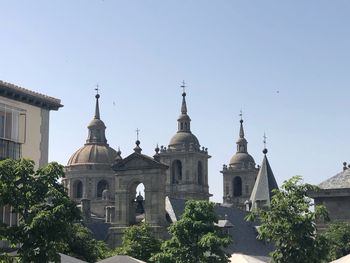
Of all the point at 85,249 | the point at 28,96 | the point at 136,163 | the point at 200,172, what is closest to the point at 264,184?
the point at 200,172

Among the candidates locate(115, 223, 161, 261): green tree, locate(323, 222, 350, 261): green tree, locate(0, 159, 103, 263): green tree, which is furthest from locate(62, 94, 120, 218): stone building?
locate(0, 159, 103, 263): green tree

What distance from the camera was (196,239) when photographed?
147ft

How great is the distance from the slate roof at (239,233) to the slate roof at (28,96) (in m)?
29.2

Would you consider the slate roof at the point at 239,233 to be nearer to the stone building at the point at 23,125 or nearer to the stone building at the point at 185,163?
the stone building at the point at 185,163

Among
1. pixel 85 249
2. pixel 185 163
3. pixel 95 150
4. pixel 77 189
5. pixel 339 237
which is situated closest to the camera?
pixel 339 237

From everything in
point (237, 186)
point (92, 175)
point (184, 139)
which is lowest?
point (237, 186)

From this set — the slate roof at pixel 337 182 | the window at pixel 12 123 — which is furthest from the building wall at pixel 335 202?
the window at pixel 12 123

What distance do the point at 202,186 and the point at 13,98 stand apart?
2747 inches

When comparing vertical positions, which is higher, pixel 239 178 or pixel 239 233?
pixel 239 178

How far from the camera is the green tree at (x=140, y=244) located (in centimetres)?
5381

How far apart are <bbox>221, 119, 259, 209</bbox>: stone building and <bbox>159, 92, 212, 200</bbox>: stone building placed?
1133 centimetres

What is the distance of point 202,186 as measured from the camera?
10525cm

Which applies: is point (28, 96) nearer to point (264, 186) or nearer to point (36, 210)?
point (36, 210)

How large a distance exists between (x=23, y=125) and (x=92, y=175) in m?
74.5
